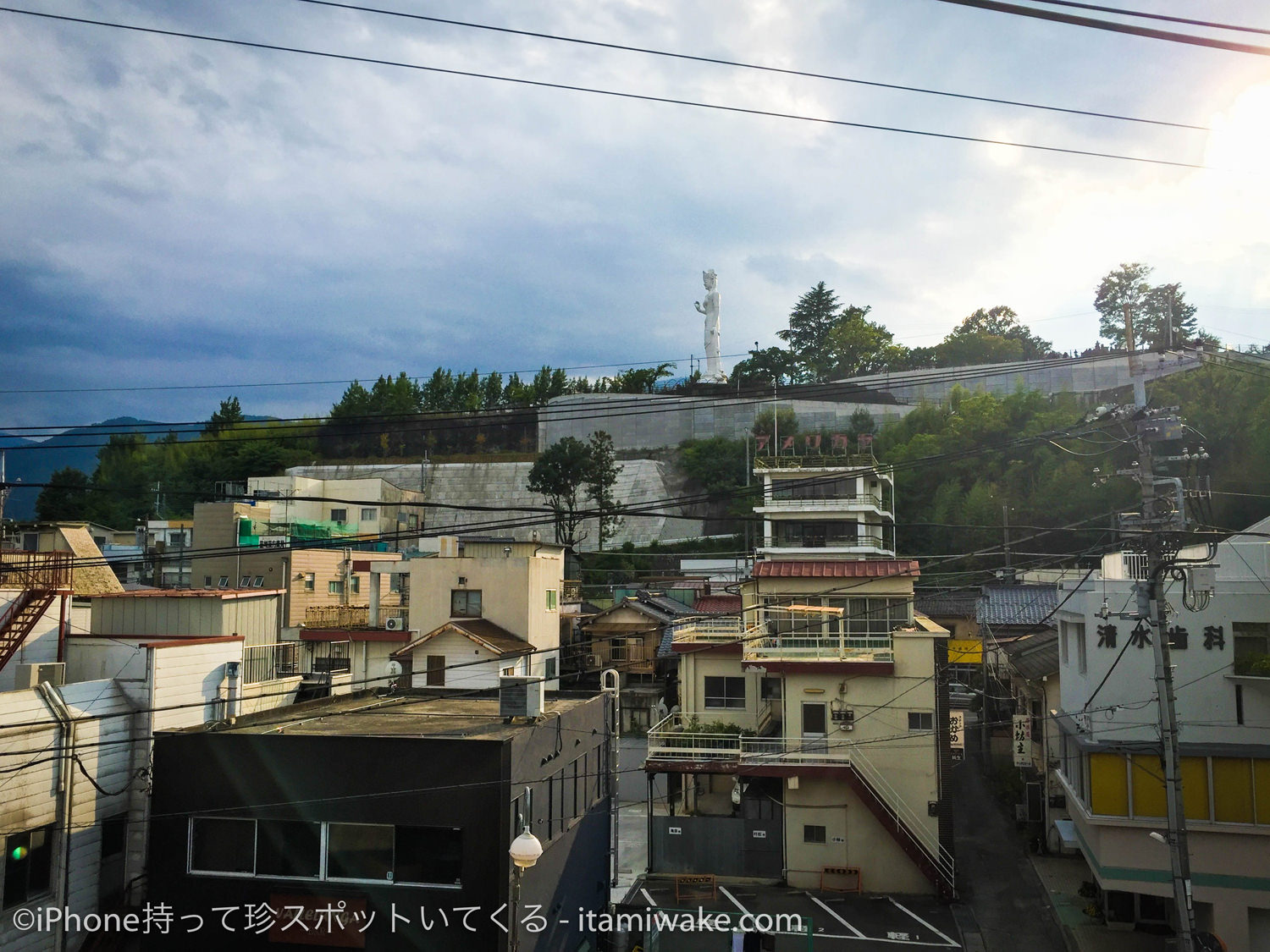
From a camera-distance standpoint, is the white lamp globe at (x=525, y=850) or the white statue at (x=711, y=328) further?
the white statue at (x=711, y=328)

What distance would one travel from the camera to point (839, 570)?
20.8 meters

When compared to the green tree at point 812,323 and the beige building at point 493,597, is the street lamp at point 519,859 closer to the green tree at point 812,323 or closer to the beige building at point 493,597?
the beige building at point 493,597

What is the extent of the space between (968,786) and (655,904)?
13347mm

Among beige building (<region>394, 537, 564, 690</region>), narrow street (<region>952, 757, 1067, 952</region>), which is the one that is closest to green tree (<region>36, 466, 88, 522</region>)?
beige building (<region>394, 537, 564, 690</region>)

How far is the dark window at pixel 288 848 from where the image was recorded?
35.6 feet

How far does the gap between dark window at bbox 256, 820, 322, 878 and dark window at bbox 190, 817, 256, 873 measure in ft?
0.38

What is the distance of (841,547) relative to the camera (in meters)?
29.6

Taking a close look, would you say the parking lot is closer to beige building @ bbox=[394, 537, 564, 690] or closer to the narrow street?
the narrow street

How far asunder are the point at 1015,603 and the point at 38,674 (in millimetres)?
30917

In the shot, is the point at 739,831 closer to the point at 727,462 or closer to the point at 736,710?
the point at 736,710

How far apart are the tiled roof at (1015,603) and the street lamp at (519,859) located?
24.4 meters

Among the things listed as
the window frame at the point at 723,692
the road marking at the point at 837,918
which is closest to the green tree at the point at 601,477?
the window frame at the point at 723,692

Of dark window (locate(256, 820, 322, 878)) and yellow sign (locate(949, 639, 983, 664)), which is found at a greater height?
dark window (locate(256, 820, 322, 878))

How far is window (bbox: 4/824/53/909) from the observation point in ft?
33.2
